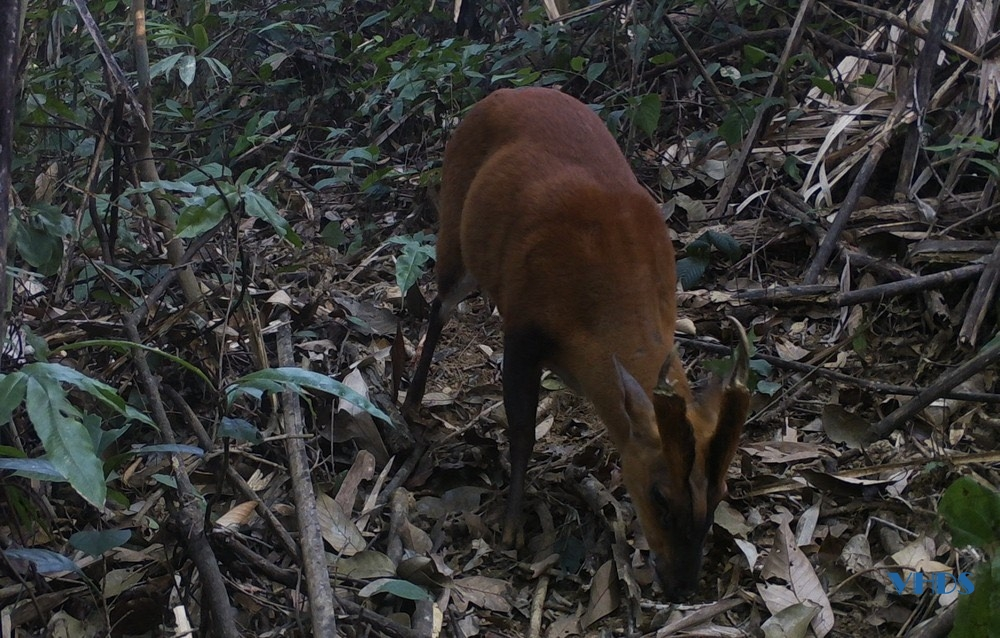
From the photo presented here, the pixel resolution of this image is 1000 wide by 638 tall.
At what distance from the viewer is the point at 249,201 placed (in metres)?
3.63

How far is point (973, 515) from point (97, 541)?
8.40 ft

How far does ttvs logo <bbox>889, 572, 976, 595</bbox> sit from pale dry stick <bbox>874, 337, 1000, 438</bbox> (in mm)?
846

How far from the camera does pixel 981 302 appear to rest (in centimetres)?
452

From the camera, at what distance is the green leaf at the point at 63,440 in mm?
2188

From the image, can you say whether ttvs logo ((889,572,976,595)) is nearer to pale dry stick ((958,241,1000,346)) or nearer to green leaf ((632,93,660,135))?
pale dry stick ((958,241,1000,346))

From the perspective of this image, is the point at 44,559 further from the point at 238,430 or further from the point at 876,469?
the point at 876,469

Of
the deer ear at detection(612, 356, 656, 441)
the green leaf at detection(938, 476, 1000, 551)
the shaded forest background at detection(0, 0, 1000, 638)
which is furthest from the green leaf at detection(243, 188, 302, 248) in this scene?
the green leaf at detection(938, 476, 1000, 551)

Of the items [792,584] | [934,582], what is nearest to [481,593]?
[792,584]

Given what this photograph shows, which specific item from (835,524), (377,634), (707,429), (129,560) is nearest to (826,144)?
(835,524)

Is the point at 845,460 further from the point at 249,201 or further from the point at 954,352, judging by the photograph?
the point at 249,201

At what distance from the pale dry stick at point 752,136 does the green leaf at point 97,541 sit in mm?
4417

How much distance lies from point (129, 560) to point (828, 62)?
5.76 metres

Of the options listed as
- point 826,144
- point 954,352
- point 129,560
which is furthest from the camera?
point 826,144

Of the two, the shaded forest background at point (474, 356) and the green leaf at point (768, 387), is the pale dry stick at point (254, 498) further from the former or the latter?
the green leaf at point (768, 387)
